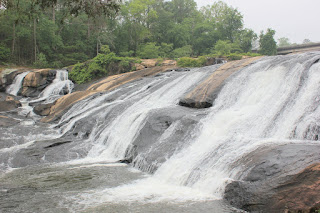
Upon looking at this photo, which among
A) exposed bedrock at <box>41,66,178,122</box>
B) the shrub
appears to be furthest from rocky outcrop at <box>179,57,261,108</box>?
the shrub

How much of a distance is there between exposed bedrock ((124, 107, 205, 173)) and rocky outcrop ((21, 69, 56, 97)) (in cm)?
1670

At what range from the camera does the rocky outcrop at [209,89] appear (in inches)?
472

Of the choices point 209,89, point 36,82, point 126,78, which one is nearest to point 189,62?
point 126,78

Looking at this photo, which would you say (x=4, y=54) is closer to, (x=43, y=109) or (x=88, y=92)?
(x=43, y=109)

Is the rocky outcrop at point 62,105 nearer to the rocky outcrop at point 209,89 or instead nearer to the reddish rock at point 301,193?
the rocky outcrop at point 209,89

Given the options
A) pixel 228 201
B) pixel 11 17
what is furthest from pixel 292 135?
pixel 11 17

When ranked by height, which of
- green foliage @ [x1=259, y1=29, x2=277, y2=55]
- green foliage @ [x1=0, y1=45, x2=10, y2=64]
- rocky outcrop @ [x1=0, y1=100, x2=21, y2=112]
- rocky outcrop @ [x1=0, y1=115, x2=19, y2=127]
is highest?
green foliage @ [x1=259, y1=29, x2=277, y2=55]

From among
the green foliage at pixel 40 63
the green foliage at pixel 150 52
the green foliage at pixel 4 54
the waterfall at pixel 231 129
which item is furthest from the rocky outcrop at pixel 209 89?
the green foliage at pixel 4 54

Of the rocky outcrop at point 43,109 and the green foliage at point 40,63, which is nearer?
the rocky outcrop at point 43,109

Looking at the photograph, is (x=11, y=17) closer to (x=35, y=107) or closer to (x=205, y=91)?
(x=35, y=107)

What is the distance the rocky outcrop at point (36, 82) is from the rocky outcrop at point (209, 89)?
53.8 feet

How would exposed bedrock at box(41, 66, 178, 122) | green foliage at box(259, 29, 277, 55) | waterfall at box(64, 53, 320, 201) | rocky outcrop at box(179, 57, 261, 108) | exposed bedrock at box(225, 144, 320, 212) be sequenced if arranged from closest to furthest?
exposed bedrock at box(225, 144, 320, 212) → waterfall at box(64, 53, 320, 201) → rocky outcrop at box(179, 57, 261, 108) → exposed bedrock at box(41, 66, 178, 122) → green foliage at box(259, 29, 277, 55)

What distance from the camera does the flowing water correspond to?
6.42 metres

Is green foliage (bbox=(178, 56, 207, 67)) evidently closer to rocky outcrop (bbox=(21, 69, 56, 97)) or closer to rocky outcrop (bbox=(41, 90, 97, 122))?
rocky outcrop (bbox=(41, 90, 97, 122))
